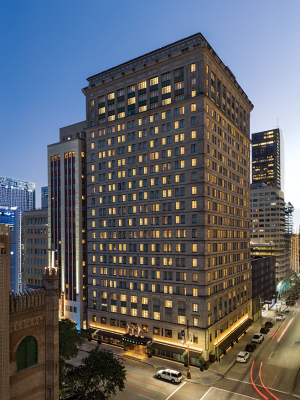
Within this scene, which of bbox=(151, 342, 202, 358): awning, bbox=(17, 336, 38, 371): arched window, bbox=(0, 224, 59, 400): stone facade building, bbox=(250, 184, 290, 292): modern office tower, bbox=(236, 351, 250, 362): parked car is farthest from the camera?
bbox=(250, 184, 290, 292): modern office tower

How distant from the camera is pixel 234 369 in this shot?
50.9 metres

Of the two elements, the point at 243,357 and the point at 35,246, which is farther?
the point at 35,246

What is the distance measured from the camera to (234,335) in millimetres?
62938

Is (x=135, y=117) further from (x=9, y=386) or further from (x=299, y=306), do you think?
(x=299, y=306)

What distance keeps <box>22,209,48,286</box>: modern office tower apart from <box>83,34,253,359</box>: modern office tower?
85.8 ft

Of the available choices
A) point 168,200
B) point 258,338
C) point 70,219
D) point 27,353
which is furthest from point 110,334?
point 27,353

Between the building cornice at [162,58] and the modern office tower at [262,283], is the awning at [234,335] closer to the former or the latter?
the modern office tower at [262,283]

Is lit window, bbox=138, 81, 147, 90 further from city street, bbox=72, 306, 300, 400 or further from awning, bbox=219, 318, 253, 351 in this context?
city street, bbox=72, 306, 300, 400

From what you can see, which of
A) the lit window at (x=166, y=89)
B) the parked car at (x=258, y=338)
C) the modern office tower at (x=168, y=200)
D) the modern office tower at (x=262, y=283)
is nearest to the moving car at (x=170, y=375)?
the modern office tower at (x=168, y=200)

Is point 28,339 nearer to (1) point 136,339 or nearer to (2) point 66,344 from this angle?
(2) point 66,344

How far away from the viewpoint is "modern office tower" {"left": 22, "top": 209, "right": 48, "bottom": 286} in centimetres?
9288

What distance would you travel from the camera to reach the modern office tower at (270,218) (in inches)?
6176

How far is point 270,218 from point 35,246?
392 feet

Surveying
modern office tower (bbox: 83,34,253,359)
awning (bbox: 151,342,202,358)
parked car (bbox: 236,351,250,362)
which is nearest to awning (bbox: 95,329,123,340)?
modern office tower (bbox: 83,34,253,359)
